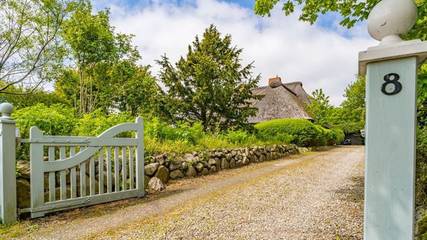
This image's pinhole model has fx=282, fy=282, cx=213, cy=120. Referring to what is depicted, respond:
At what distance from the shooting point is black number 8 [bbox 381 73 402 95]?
1392mm

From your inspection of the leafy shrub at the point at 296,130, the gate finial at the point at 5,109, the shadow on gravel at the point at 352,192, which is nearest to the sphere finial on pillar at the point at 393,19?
the shadow on gravel at the point at 352,192

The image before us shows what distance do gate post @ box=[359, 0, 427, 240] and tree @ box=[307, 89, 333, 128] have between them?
22.0 m

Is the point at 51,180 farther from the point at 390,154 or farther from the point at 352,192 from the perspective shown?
the point at 352,192

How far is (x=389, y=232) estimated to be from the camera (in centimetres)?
142

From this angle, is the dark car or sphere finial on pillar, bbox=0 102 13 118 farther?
the dark car

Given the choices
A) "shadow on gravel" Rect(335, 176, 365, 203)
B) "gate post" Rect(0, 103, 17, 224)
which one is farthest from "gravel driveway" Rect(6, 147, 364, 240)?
"gate post" Rect(0, 103, 17, 224)

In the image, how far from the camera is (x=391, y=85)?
1.41 m

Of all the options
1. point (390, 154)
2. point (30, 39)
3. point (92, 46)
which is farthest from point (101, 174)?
point (30, 39)

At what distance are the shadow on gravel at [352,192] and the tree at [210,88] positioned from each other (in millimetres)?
6010

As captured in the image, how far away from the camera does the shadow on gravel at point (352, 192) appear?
4386 mm

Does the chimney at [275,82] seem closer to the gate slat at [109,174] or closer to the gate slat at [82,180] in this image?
the gate slat at [109,174]

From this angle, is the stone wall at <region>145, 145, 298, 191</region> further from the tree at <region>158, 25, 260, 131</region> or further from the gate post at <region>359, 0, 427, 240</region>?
the gate post at <region>359, 0, 427, 240</region>

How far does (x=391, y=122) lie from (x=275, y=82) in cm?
2369

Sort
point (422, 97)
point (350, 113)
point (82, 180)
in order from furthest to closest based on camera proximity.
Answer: point (350, 113)
point (82, 180)
point (422, 97)
